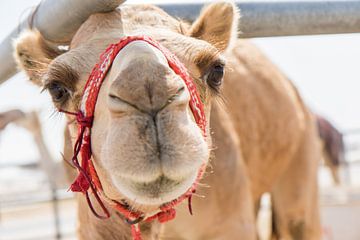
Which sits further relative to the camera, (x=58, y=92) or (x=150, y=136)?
(x=58, y=92)

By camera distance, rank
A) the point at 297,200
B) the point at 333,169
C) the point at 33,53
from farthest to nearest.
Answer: the point at 333,169 → the point at 297,200 → the point at 33,53

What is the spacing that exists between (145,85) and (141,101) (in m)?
0.06

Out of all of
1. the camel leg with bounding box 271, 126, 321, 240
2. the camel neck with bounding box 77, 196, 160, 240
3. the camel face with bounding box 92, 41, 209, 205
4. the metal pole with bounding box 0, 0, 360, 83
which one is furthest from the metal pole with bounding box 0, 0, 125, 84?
the camel leg with bounding box 271, 126, 321, 240

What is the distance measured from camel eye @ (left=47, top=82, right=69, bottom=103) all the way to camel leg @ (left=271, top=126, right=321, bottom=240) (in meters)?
3.14

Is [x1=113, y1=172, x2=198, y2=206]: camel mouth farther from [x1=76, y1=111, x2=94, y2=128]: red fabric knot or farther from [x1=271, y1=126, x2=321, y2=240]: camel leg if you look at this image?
[x1=271, y1=126, x2=321, y2=240]: camel leg

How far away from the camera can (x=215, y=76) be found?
250 cm

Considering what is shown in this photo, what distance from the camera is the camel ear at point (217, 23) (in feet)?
9.36

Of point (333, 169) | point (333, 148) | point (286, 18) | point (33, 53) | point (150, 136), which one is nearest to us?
point (150, 136)

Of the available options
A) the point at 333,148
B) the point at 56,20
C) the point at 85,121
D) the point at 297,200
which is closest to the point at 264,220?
the point at 297,200

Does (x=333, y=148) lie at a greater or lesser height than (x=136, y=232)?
lesser

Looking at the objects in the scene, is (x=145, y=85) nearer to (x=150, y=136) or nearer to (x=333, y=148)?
(x=150, y=136)

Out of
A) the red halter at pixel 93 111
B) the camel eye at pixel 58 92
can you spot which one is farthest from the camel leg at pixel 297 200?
the camel eye at pixel 58 92

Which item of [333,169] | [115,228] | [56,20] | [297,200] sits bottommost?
[333,169]

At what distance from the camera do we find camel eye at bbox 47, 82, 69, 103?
92.4 inches
